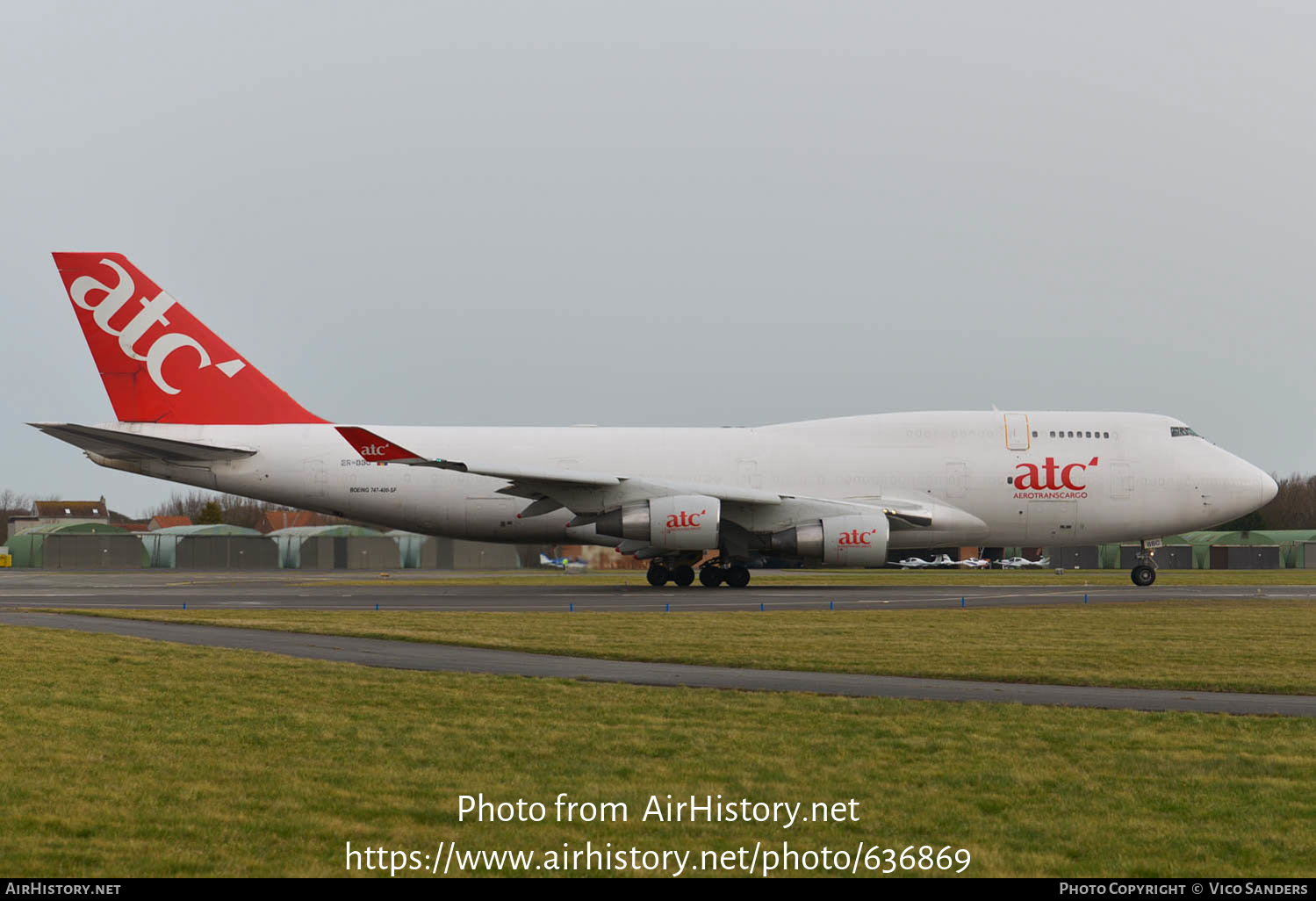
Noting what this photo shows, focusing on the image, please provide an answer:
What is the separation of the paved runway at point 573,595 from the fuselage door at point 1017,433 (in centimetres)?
412

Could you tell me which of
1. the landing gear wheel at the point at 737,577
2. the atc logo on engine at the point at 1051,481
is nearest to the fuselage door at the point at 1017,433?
the atc logo on engine at the point at 1051,481

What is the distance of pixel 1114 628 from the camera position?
20.5m

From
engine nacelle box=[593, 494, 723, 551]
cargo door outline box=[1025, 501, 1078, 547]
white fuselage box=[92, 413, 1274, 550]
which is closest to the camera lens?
engine nacelle box=[593, 494, 723, 551]

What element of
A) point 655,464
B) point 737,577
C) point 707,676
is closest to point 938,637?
point 707,676

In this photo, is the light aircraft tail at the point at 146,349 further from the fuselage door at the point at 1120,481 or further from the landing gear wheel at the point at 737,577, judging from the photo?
the fuselage door at the point at 1120,481

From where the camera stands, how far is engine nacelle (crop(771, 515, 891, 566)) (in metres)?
32.7

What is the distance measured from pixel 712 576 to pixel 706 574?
0.18 meters

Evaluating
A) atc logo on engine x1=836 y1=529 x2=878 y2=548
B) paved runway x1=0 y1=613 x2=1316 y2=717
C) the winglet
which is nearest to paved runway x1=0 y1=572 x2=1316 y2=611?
atc logo on engine x1=836 y1=529 x2=878 y2=548

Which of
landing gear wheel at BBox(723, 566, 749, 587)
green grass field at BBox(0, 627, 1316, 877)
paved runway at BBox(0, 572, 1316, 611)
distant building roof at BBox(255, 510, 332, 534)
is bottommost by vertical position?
green grass field at BBox(0, 627, 1316, 877)

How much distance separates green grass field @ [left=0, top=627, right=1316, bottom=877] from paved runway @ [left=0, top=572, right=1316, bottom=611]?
14648mm

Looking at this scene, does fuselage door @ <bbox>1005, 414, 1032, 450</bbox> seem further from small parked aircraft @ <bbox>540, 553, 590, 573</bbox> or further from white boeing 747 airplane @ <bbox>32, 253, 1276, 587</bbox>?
small parked aircraft @ <bbox>540, 553, 590, 573</bbox>

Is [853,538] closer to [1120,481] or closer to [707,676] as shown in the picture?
[1120,481]

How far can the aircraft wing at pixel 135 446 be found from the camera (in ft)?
104
